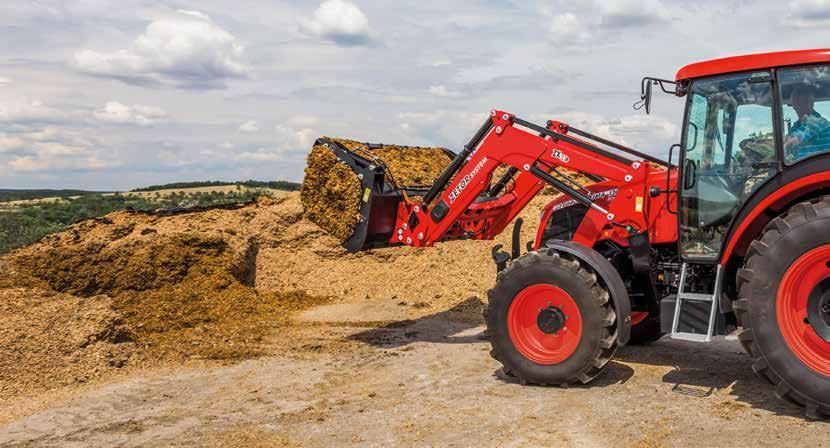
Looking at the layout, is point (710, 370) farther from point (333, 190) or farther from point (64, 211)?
point (64, 211)

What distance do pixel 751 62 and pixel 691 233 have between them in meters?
1.52

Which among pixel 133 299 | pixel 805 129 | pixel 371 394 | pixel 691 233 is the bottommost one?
pixel 371 394

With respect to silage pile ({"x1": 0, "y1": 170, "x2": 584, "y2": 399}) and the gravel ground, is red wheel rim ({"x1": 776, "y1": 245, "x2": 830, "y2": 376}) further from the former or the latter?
silage pile ({"x1": 0, "y1": 170, "x2": 584, "y2": 399})

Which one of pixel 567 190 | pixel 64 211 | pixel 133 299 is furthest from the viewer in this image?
pixel 64 211

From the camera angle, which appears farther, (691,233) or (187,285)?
(187,285)

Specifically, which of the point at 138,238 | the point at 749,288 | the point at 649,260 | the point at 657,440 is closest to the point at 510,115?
the point at 649,260

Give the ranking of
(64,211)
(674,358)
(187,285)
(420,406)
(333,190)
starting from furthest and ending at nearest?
(64,211) → (187,285) → (333,190) → (674,358) → (420,406)

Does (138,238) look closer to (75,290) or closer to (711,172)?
(75,290)

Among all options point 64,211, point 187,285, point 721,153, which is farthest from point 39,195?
point 721,153

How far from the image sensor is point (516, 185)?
351 inches

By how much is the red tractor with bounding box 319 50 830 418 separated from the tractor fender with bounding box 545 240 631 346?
0.6 inches

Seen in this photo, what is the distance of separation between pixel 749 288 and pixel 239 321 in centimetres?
745

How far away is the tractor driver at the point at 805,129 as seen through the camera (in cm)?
573

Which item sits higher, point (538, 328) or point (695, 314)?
point (695, 314)
